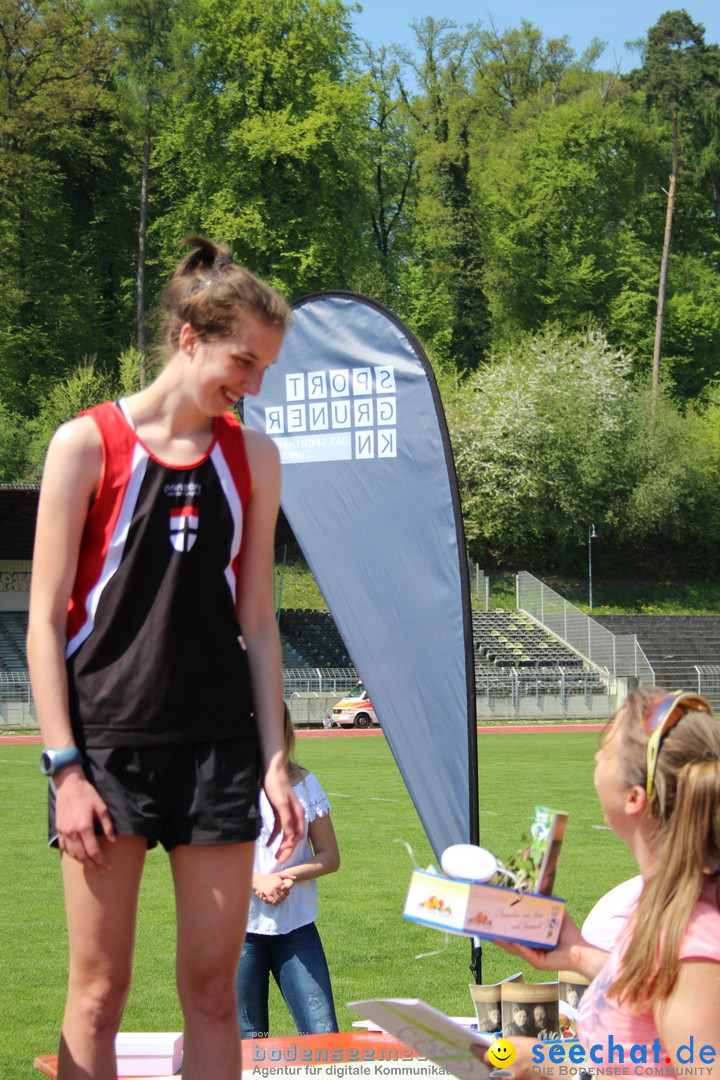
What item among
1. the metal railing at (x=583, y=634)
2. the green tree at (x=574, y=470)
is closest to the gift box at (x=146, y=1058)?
the metal railing at (x=583, y=634)

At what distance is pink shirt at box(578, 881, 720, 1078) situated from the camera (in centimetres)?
227

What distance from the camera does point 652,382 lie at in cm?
4900

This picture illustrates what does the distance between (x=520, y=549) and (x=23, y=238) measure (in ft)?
67.6

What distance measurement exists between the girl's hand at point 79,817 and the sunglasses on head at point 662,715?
3.44ft

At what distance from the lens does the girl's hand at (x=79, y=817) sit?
7.66 ft

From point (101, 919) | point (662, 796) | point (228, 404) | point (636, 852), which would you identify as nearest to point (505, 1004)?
point (636, 852)

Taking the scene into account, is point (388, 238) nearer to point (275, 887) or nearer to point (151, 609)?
point (275, 887)

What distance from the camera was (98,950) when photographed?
238 centimetres

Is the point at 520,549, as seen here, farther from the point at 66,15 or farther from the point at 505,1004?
the point at 505,1004

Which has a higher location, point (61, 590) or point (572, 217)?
point (572, 217)

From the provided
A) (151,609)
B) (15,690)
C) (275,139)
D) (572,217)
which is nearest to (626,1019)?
(151,609)

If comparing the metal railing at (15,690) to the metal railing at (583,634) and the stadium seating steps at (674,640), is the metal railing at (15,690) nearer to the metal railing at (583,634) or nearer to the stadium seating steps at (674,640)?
the metal railing at (583,634)

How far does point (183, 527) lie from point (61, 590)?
0.27m

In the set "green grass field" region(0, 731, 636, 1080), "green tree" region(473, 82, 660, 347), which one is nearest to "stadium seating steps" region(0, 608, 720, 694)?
"green grass field" region(0, 731, 636, 1080)
